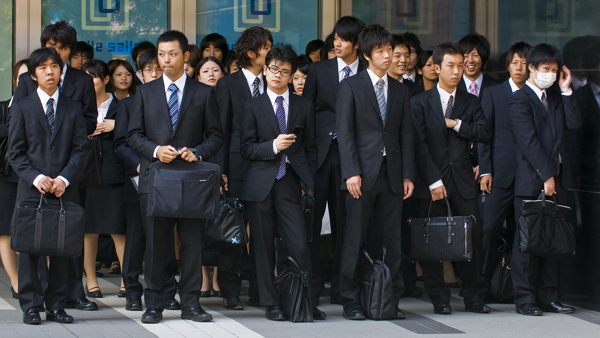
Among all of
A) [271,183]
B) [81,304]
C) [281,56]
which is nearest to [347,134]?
[271,183]

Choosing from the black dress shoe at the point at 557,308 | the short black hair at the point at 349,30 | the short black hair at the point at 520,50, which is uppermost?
the short black hair at the point at 349,30

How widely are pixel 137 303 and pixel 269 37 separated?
2.49m

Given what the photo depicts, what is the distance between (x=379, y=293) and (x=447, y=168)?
1.25 metres

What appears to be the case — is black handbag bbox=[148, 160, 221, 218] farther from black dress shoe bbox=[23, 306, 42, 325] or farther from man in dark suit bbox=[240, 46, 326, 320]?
black dress shoe bbox=[23, 306, 42, 325]

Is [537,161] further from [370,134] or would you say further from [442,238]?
[370,134]

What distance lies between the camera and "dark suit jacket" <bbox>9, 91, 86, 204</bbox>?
20.3 feet

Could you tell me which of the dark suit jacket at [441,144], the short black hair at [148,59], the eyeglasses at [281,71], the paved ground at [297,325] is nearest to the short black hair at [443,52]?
the dark suit jacket at [441,144]

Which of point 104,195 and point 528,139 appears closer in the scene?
point 528,139

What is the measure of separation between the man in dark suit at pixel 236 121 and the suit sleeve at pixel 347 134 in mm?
853

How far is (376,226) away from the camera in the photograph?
6793mm

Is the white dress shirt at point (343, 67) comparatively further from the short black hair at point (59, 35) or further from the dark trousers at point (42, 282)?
the dark trousers at point (42, 282)

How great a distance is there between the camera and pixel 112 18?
10.5 m

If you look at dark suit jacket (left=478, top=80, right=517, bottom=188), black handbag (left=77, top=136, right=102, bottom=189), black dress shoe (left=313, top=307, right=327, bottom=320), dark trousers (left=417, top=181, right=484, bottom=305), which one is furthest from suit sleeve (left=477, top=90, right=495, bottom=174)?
black handbag (left=77, top=136, right=102, bottom=189)

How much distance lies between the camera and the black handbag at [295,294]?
254 inches
